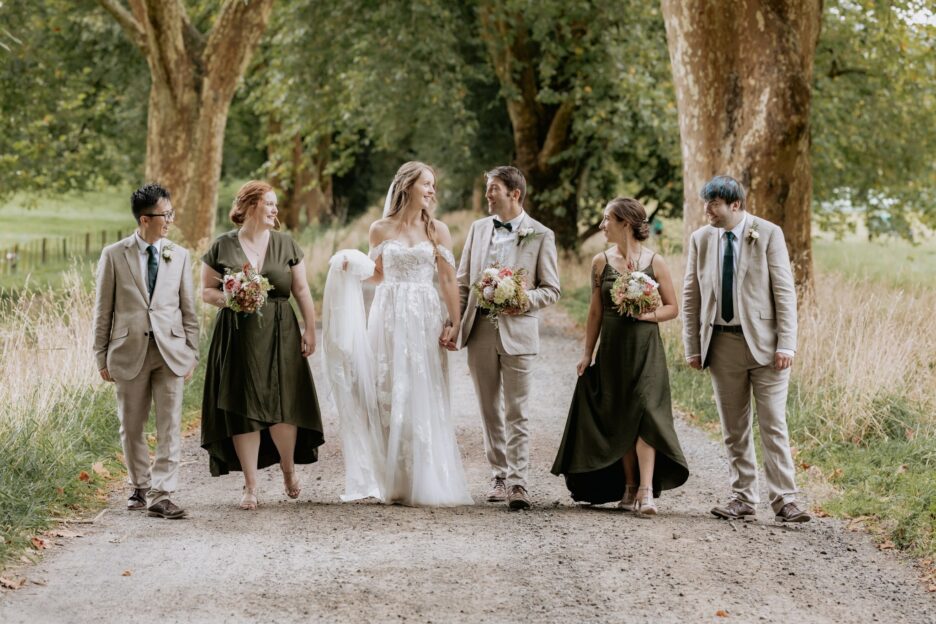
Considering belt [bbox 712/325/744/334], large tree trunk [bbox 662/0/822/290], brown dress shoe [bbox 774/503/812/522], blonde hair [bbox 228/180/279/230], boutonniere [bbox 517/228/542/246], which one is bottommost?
brown dress shoe [bbox 774/503/812/522]

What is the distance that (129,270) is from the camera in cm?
725

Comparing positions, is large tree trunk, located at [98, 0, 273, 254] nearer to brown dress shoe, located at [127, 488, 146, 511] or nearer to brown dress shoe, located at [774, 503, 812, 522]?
brown dress shoe, located at [127, 488, 146, 511]

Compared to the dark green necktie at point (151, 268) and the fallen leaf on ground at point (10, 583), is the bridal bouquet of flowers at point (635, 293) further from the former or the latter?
the fallen leaf on ground at point (10, 583)

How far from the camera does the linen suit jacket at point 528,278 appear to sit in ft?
25.1

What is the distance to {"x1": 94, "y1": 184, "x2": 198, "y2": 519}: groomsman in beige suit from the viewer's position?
7.22 meters

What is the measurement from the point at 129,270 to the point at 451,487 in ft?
8.28

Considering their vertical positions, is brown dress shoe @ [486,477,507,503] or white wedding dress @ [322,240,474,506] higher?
white wedding dress @ [322,240,474,506]

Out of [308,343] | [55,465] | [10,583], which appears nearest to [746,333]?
[308,343]

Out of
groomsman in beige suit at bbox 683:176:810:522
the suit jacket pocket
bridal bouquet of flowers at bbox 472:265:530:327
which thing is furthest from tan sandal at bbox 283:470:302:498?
groomsman in beige suit at bbox 683:176:810:522

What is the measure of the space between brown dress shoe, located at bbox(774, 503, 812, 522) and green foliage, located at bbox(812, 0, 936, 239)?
50.2ft

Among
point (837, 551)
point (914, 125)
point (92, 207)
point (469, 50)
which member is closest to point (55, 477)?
point (837, 551)

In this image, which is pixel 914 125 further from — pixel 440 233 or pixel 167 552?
pixel 167 552

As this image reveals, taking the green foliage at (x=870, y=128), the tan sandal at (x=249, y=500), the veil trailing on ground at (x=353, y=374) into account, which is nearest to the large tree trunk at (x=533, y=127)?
the green foliage at (x=870, y=128)

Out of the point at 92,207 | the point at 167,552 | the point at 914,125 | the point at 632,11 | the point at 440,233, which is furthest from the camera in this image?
the point at 92,207
